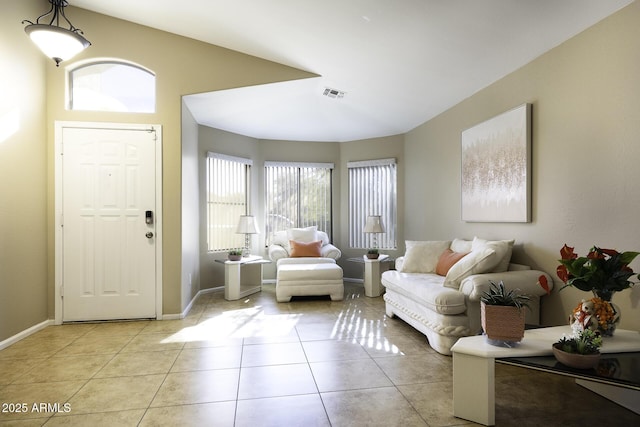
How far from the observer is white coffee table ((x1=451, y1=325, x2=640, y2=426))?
1.92 meters

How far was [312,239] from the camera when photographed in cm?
592

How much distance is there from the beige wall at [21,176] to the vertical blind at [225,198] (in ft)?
7.11

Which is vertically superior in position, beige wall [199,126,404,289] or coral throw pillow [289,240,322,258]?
beige wall [199,126,404,289]

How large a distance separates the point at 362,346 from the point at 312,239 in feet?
9.49

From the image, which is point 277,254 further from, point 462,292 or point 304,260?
point 462,292

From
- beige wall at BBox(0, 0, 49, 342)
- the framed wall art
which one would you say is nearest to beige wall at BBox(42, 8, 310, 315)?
beige wall at BBox(0, 0, 49, 342)

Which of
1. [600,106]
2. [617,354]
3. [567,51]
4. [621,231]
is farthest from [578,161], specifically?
[617,354]

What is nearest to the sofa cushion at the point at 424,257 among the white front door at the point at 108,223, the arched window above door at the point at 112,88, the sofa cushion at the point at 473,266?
the sofa cushion at the point at 473,266

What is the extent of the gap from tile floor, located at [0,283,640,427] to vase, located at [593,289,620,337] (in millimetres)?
488

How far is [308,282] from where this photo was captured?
194 inches

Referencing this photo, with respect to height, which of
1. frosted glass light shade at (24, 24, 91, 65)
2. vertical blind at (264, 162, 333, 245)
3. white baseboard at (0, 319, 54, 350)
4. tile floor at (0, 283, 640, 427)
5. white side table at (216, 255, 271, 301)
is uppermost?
frosted glass light shade at (24, 24, 91, 65)

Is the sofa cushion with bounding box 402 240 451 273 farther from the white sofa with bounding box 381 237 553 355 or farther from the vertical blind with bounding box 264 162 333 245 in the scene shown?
the vertical blind with bounding box 264 162 333 245

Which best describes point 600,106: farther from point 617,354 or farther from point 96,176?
point 96,176

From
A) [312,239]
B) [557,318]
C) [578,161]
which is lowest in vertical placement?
[557,318]
